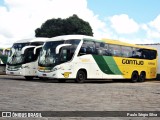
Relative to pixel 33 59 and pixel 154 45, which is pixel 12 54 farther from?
pixel 154 45

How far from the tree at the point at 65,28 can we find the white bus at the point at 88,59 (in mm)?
34901

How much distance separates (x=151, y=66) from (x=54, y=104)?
2062cm

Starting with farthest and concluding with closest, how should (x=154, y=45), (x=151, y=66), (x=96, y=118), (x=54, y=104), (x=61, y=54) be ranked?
1. (x=154, y=45)
2. (x=151, y=66)
3. (x=61, y=54)
4. (x=54, y=104)
5. (x=96, y=118)

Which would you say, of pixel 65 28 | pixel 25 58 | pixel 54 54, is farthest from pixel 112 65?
pixel 65 28

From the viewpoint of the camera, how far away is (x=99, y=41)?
24.6 metres

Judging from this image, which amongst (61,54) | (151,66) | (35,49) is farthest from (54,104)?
(151,66)

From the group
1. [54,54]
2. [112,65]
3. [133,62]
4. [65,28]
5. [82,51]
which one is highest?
[65,28]

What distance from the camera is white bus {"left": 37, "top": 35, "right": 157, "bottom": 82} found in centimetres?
2195

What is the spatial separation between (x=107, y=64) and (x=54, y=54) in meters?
4.58

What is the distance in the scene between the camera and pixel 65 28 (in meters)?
64.6

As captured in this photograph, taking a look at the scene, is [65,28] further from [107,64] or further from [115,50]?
[107,64]

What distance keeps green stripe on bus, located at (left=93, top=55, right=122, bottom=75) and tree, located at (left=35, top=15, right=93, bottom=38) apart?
121ft

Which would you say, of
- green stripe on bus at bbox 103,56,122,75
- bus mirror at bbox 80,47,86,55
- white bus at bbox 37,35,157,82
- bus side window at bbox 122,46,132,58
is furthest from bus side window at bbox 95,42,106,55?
bus side window at bbox 122,46,132,58

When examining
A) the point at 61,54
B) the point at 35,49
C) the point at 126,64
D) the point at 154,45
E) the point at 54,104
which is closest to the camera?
the point at 54,104
